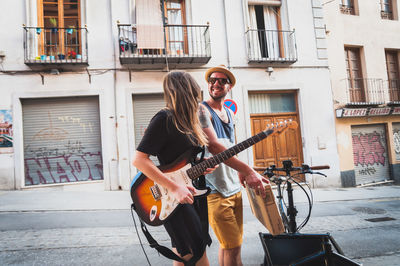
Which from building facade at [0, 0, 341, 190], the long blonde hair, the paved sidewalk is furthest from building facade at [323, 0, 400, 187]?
the long blonde hair

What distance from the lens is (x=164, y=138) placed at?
176 cm

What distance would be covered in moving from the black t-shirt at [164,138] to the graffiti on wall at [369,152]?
11317 mm

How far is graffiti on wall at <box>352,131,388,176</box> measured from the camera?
11.0 metres

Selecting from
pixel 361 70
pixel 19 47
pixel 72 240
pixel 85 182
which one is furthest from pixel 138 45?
pixel 361 70

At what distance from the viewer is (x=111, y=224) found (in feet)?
16.2

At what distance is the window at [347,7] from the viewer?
1157cm

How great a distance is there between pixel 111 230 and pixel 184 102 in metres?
3.69

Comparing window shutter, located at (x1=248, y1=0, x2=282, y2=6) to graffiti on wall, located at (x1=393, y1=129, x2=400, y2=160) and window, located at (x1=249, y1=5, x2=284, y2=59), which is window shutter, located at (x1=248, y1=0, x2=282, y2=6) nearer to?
window, located at (x1=249, y1=5, x2=284, y2=59)

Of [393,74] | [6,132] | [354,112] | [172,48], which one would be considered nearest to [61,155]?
[6,132]

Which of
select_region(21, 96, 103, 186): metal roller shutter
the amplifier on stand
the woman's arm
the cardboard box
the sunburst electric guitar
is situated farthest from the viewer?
select_region(21, 96, 103, 186): metal roller shutter

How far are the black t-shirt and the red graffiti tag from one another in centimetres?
1132

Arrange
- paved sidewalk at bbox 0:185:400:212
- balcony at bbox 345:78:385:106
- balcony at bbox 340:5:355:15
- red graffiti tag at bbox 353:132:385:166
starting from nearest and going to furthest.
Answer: paved sidewalk at bbox 0:185:400:212 → red graffiti tag at bbox 353:132:385:166 → balcony at bbox 345:78:385:106 → balcony at bbox 340:5:355:15

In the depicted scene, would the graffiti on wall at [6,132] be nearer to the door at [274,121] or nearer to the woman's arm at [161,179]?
the door at [274,121]

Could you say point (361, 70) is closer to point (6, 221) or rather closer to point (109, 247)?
point (109, 247)
